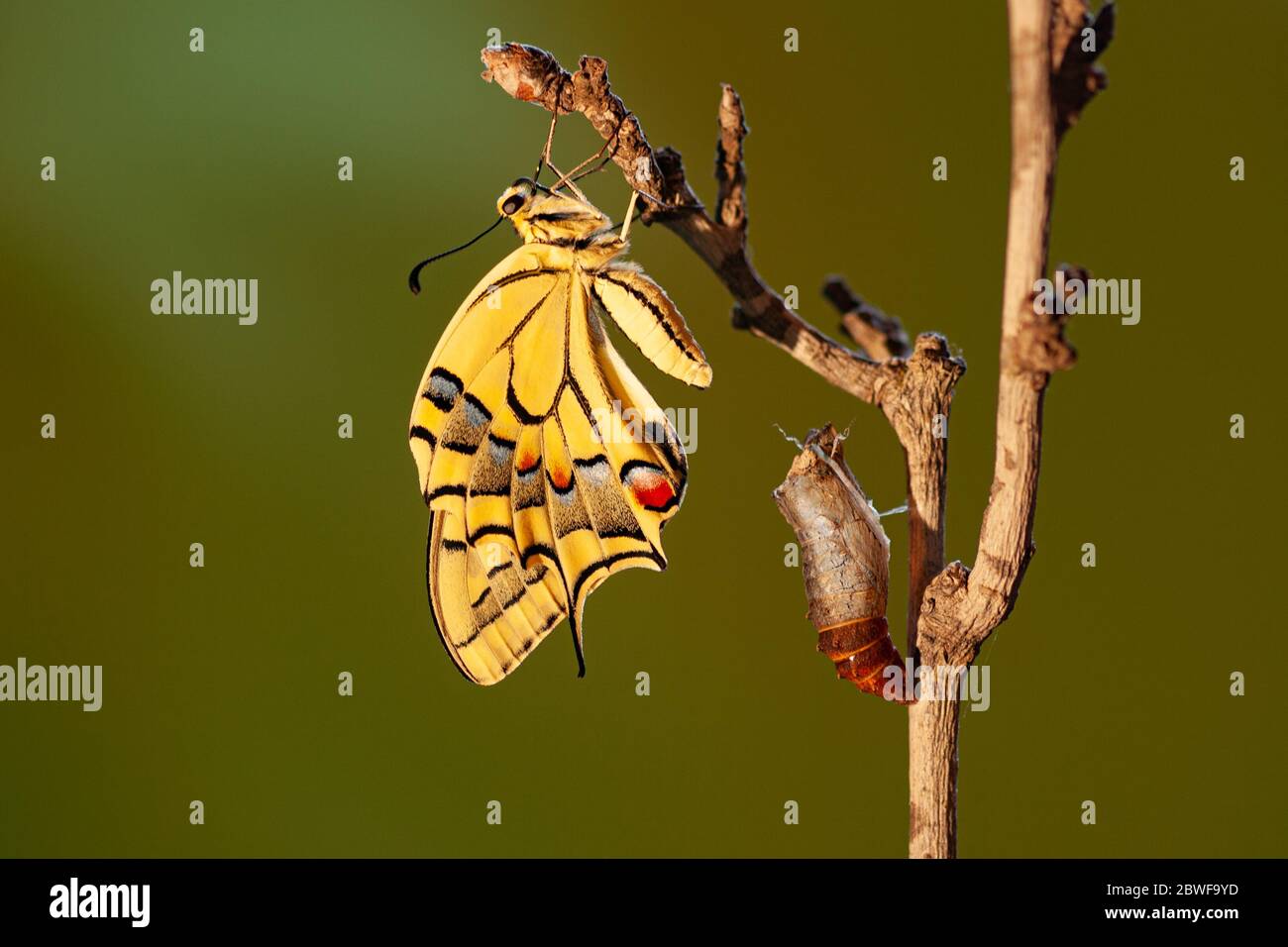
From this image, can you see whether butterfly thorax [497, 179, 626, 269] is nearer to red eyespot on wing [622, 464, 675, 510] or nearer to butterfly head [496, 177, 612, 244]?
butterfly head [496, 177, 612, 244]

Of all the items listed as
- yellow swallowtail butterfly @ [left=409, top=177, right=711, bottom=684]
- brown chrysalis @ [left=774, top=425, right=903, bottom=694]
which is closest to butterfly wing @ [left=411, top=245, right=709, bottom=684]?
yellow swallowtail butterfly @ [left=409, top=177, right=711, bottom=684]

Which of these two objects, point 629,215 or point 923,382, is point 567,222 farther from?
point 923,382

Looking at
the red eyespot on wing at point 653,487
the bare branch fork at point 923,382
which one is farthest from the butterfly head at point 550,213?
the red eyespot on wing at point 653,487

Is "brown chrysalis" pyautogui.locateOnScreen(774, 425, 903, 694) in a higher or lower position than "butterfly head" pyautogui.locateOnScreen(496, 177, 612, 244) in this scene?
lower

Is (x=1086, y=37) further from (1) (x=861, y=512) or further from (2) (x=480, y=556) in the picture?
(2) (x=480, y=556)

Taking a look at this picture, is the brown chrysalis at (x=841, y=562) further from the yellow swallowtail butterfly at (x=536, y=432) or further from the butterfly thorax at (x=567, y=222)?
the butterfly thorax at (x=567, y=222)

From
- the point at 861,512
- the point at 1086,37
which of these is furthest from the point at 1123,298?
the point at 1086,37

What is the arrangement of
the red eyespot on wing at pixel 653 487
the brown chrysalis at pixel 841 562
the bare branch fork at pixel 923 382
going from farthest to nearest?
the red eyespot on wing at pixel 653 487 → the brown chrysalis at pixel 841 562 → the bare branch fork at pixel 923 382
